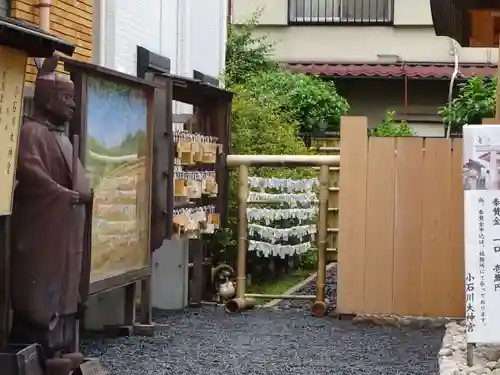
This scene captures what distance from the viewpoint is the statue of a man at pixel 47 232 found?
5.86 meters

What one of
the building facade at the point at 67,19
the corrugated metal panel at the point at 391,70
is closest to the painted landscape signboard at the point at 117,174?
the building facade at the point at 67,19

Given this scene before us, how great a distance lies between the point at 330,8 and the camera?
835 inches

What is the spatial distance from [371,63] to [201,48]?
25.4ft

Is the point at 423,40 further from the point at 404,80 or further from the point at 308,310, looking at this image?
the point at 308,310

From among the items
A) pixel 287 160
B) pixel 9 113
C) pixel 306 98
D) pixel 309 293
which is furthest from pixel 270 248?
pixel 306 98

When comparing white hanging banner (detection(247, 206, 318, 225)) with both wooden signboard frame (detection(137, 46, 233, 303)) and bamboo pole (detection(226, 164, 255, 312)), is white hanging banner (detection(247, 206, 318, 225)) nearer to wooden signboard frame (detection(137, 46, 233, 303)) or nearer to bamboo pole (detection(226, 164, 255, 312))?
bamboo pole (detection(226, 164, 255, 312))

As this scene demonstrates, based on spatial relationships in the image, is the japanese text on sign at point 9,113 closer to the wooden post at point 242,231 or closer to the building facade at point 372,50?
the wooden post at point 242,231

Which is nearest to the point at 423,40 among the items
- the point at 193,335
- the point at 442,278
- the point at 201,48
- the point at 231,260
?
the point at 201,48

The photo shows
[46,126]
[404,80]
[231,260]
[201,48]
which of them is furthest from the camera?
[404,80]

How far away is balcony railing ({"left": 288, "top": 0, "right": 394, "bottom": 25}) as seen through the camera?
68.7ft

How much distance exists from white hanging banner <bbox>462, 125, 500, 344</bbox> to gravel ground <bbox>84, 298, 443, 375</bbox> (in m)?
1.03

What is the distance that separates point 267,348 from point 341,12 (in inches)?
547

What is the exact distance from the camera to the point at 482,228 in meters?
6.81

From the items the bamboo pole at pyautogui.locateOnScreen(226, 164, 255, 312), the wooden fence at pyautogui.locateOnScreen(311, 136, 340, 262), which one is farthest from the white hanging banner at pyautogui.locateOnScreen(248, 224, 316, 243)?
the wooden fence at pyautogui.locateOnScreen(311, 136, 340, 262)
